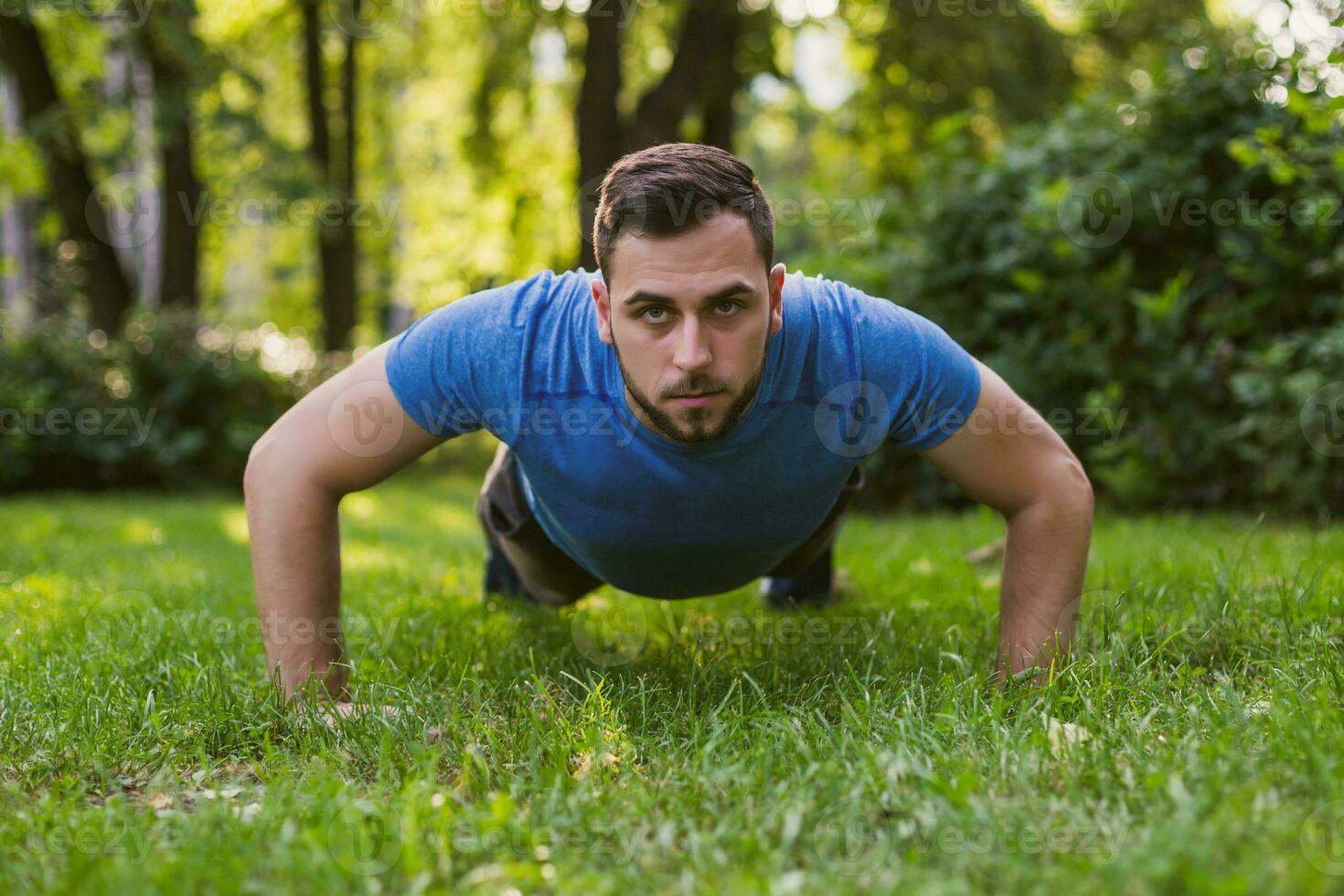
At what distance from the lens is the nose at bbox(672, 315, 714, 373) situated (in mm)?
2533

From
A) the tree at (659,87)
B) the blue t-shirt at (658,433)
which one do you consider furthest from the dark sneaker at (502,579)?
the tree at (659,87)

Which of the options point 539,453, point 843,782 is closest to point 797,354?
point 539,453

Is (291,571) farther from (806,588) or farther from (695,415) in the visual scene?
(806,588)

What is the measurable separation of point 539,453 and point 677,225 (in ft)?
2.52

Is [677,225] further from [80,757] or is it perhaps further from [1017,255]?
[1017,255]

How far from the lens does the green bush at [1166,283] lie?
5.34 m

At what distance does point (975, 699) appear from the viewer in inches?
98.2

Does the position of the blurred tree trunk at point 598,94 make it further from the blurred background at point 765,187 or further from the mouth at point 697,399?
the mouth at point 697,399

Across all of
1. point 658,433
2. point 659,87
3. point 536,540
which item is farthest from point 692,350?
point 659,87

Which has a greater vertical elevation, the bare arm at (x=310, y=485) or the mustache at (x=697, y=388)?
the mustache at (x=697, y=388)

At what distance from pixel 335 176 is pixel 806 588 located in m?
13.3

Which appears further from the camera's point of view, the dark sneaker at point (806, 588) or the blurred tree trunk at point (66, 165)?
the blurred tree trunk at point (66, 165)

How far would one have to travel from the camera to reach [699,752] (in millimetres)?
2363

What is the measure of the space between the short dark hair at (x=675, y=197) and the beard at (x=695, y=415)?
262mm
